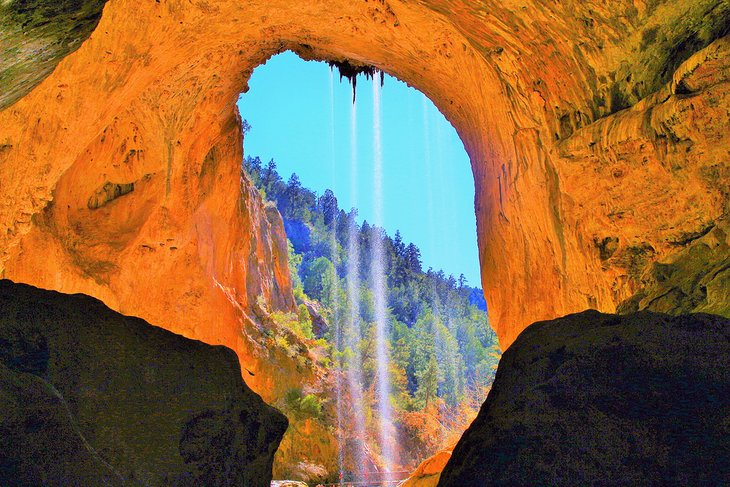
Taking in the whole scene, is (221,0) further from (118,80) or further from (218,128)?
(218,128)

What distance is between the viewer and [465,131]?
29.0 ft

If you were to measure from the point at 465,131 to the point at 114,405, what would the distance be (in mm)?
6666

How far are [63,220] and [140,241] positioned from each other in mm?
1336

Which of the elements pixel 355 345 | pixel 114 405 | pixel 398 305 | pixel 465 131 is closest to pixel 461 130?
pixel 465 131

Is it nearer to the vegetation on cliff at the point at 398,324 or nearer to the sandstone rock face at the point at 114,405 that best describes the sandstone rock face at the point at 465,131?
the sandstone rock face at the point at 114,405

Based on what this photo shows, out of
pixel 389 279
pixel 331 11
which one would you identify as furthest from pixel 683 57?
pixel 389 279

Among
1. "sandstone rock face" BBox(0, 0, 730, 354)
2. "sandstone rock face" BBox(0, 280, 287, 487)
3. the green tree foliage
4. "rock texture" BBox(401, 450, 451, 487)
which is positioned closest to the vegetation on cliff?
the green tree foliage

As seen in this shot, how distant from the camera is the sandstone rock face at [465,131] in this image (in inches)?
208

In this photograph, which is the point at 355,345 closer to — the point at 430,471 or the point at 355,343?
the point at 355,343

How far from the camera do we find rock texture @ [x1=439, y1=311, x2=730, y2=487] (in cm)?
257

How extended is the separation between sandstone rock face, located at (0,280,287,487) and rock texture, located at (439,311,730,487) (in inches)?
49.3

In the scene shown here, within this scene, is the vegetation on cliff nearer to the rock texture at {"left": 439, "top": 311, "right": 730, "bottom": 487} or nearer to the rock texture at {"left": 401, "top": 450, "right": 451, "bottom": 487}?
the rock texture at {"left": 401, "top": 450, "right": 451, "bottom": 487}

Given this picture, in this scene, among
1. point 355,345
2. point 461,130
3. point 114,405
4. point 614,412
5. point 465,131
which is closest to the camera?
point 614,412

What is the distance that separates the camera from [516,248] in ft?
26.3
